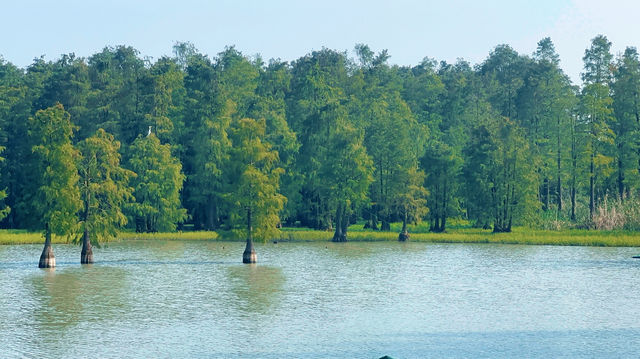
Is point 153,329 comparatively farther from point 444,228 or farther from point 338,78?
point 338,78

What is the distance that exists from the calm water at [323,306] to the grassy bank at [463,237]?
35.1 ft

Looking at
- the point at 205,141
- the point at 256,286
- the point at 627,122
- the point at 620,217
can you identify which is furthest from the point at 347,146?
the point at 256,286

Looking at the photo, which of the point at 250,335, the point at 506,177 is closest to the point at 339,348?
the point at 250,335

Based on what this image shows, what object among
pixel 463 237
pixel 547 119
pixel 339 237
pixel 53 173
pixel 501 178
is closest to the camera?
pixel 53 173

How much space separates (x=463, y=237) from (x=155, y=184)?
38.5 metres

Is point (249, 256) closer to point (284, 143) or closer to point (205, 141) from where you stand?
point (284, 143)

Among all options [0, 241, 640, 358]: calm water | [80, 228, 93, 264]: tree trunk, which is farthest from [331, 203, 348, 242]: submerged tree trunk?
[80, 228, 93, 264]: tree trunk

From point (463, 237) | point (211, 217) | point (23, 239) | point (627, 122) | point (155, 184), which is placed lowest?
point (23, 239)

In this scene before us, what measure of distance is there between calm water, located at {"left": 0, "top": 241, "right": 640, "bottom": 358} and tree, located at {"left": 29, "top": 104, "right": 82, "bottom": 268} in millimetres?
3988

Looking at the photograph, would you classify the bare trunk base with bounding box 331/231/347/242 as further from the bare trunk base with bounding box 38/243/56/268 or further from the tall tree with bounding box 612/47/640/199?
the bare trunk base with bounding box 38/243/56/268

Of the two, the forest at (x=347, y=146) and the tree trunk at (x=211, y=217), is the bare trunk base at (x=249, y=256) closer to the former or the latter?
the forest at (x=347, y=146)

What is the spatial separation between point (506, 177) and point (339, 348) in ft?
231

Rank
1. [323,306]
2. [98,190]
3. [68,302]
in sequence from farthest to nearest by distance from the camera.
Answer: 1. [98,190]
2. [68,302]
3. [323,306]

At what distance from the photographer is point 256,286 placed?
50719 millimetres
